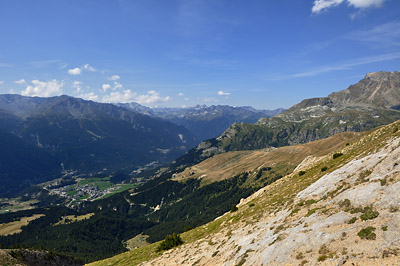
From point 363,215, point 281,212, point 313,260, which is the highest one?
point 363,215

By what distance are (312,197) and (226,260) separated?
1515 cm

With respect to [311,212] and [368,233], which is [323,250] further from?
[311,212]

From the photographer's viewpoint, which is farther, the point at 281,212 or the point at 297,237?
the point at 281,212

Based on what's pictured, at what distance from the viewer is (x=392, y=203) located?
19812 millimetres

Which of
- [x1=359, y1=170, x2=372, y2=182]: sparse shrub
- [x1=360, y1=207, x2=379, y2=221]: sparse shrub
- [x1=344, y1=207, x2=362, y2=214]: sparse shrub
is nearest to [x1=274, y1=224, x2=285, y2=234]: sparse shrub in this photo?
[x1=344, y1=207, x2=362, y2=214]: sparse shrub

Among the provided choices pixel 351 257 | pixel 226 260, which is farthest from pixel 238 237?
pixel 351 257

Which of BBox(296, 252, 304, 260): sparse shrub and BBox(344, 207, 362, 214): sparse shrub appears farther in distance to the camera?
BBox(344, 207, 362, 214): sparse shrub

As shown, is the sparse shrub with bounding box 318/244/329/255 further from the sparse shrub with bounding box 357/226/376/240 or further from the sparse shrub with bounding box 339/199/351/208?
the sparse shrub with bounding box 339/199/351/208

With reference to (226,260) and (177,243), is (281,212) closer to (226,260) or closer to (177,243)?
(226,260)

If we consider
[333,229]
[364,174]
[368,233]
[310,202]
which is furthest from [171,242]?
[368,233]

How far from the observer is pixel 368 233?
57.7 feet

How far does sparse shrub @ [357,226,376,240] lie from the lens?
17172 mm

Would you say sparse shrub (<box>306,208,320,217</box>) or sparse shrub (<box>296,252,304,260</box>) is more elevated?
sparse shrub (<box>306,208,320,217</box>)

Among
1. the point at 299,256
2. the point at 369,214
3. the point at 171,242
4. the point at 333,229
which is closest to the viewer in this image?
the point at 299,256
